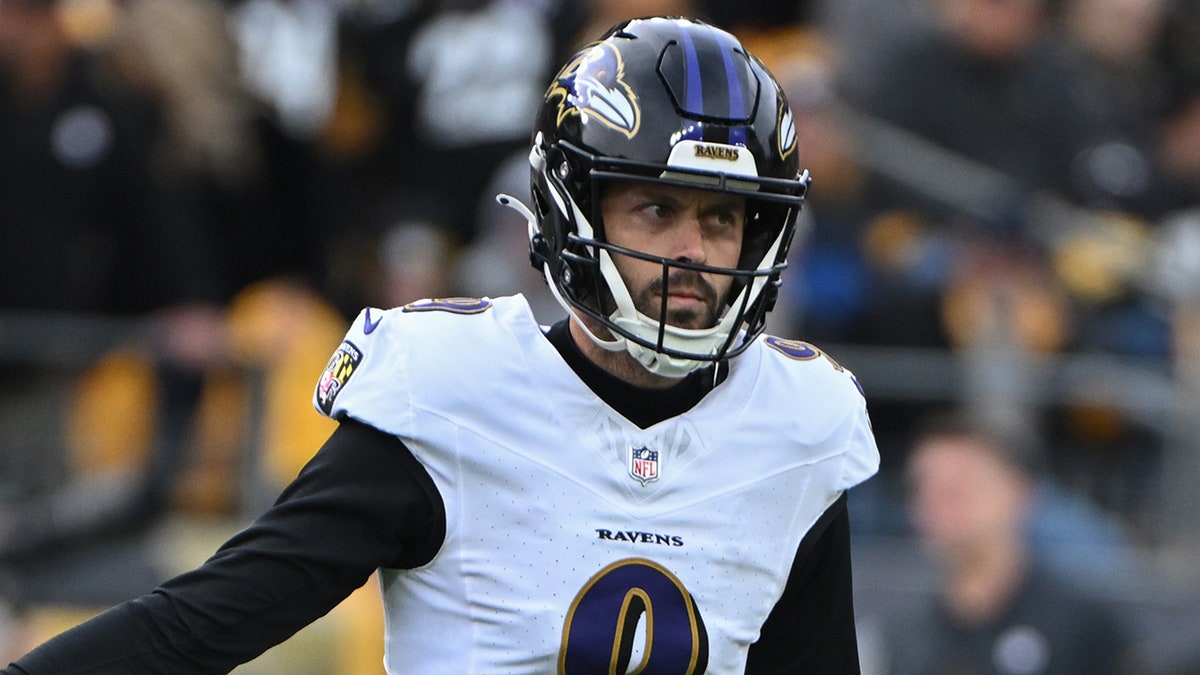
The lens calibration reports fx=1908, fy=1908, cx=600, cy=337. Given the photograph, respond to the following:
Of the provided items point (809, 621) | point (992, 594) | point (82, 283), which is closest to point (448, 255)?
point (82, 283)

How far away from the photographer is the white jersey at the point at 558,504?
2.68 meters

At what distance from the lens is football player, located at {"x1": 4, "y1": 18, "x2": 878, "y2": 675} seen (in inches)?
104

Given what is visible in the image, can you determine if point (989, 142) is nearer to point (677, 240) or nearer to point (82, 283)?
point (82, 283)

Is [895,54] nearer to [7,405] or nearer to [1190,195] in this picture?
[1190,195]

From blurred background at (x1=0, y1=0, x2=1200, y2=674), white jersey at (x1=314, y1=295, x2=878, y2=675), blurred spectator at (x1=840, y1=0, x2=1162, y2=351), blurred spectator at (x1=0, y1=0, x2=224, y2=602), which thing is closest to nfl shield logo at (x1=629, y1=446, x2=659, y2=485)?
white jersey at (x1=314, y1=295, x2=878, y2=675)

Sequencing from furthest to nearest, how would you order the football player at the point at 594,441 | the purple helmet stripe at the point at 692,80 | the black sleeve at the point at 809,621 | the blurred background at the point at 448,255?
the blurred background at the point at 448,255, the black sleeve at the point at 809,621, the purple helmet stripe at the point at 692,80, the football player at the point at 594,441

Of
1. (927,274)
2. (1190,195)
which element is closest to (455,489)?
(927,274)

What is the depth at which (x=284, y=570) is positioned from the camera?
8.45 feet

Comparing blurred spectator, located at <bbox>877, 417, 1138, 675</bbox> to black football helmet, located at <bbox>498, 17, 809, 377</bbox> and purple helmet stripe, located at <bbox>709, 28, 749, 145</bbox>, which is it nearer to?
black football helmet, located at <bbox>498, 17, 809, 377</bbox>

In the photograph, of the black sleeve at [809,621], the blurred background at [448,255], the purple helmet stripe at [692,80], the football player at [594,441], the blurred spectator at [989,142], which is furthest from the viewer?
the blurred spectator at [989,142]

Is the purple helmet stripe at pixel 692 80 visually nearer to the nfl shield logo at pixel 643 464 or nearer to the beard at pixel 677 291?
the beard at pixel 677 291

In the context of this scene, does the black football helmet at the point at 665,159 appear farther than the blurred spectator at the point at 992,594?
No

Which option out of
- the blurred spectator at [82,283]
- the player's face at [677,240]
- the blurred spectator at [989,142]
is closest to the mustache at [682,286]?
the player's face at [677,240]

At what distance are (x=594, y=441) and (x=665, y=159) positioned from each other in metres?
0.42
